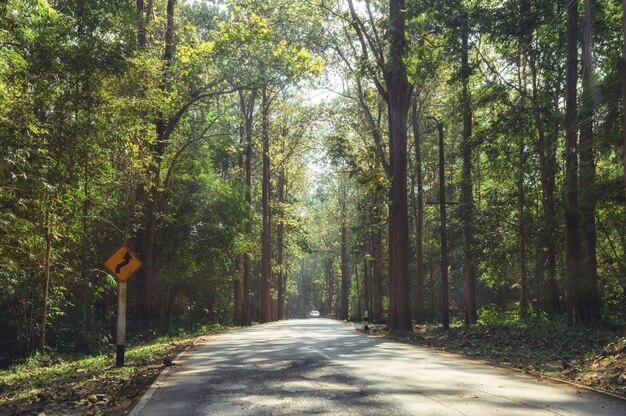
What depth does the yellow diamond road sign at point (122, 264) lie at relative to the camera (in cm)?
1143

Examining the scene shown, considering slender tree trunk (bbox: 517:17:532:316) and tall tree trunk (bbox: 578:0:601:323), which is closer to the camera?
tall tree trunk (bbox: 578:0:601:323)

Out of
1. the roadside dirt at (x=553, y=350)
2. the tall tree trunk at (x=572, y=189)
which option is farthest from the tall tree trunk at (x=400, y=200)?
the tall tree trunk at (x=572, y=189)

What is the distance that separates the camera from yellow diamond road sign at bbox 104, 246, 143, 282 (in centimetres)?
1143

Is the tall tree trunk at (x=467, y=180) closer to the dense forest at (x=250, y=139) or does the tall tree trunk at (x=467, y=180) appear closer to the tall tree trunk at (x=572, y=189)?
the dense forest at (x=250, y=139)

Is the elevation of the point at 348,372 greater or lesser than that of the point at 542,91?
lesser

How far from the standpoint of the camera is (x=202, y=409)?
264 inches

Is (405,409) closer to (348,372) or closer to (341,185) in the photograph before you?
(348,372)

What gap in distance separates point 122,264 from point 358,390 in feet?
20.4

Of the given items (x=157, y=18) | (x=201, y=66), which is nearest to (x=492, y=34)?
(x=201, y=66)

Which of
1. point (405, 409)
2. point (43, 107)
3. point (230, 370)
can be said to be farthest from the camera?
point (43, 107)

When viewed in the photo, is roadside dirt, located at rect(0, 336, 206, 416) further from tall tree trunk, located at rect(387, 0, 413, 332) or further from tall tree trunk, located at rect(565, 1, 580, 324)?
tall tree trunk, located at rect(565, 1, 580, 324)

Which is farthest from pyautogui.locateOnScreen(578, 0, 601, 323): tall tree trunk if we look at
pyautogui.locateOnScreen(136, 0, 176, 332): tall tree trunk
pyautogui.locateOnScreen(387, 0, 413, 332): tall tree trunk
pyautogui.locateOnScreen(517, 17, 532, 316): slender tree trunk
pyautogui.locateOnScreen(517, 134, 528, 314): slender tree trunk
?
pyautogui.locateOnScreen(136, 0, 176, 332): tall tree trunk

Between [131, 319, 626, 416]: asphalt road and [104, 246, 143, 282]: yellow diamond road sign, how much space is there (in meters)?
2.22

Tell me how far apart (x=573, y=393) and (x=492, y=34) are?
1678 centimetres
